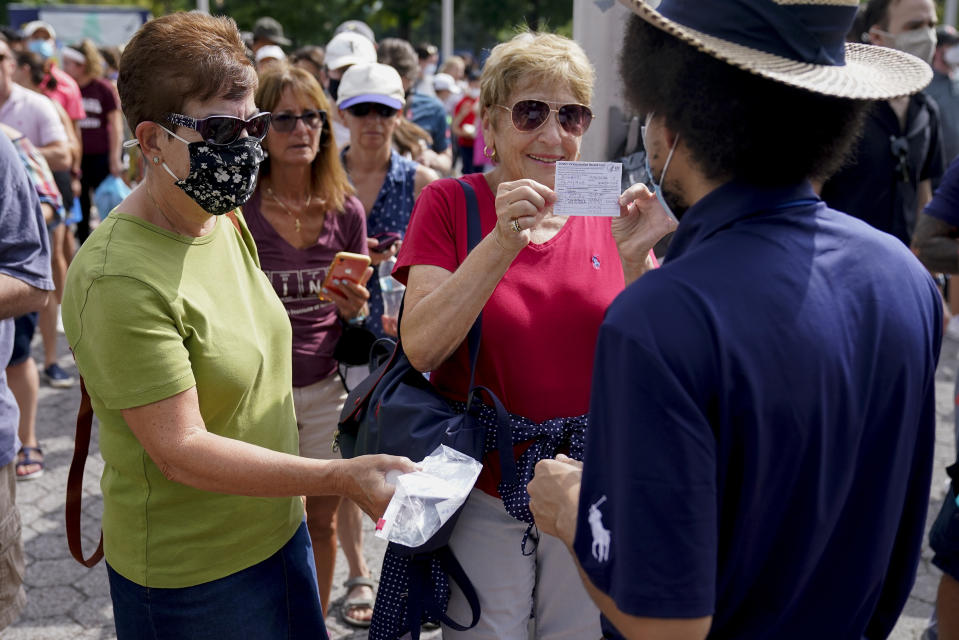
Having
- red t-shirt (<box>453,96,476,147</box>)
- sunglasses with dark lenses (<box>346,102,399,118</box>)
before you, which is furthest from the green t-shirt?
red t-shirt (<box>453,96,476,147</box>)

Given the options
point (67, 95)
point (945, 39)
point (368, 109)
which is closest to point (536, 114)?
point (368, 109)

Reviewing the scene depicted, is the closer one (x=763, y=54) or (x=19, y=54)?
(x=763, y=54)

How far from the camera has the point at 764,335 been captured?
118 cm

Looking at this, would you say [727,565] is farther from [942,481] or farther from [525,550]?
[942,481]

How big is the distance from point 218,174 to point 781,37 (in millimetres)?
1263

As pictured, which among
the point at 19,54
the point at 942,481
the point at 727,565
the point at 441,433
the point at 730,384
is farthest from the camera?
the point at 19,54

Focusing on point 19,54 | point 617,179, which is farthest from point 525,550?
point 19,54

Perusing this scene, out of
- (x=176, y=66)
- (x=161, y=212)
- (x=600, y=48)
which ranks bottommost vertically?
(x=161, y=212)

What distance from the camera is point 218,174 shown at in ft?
6.63

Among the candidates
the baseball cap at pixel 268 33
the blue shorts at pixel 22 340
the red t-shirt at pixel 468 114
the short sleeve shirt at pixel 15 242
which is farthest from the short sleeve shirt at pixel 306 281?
the red t-shirt at pixel 468 114

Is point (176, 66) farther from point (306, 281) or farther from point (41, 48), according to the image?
point (41, 48)

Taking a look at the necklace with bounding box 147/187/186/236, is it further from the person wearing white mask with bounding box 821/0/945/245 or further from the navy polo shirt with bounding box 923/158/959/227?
the person wearing white mask with bounding box 821/0/945/245

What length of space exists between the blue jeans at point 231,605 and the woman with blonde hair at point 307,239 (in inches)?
42.3

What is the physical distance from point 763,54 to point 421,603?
57.7 inches
